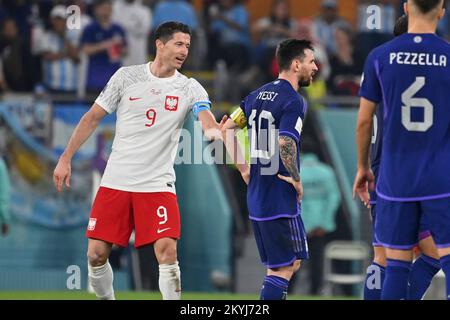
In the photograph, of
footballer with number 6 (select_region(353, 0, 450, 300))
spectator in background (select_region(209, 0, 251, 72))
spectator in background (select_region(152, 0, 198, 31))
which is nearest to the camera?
footballer with number 6 (select_region(353, 0, 450, 300))

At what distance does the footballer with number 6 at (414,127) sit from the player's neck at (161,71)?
8.40 ft

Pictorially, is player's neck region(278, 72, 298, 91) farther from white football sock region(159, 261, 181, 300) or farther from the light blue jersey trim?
white football sock region(159, 261, 181, 300)

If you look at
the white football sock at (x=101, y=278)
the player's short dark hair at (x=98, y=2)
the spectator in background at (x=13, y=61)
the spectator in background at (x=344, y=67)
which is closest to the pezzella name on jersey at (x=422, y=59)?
the white football sock at (x=101, y=278)

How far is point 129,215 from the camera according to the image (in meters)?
10.1

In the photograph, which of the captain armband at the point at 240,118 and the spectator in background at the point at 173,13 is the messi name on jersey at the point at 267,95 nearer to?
the captain armband at the point at 240,118

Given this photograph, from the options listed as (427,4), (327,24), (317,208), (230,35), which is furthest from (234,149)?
(327,24)

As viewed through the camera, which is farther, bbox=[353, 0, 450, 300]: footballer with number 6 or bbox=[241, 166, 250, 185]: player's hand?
bbox=[241, 166, 250, 185]: player's hand

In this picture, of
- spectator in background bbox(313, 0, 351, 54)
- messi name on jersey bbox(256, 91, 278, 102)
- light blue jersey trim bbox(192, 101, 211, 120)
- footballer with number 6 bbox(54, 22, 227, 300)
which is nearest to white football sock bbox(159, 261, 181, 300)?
footballer with number 6 bbox(54, 22, 227, 300)

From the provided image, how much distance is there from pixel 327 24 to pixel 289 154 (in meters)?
11.1

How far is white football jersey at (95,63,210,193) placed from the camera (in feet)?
33.1

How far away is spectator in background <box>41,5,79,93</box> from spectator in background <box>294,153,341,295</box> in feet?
12.5

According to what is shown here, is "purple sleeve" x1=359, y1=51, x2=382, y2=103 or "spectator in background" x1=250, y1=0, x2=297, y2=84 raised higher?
"purple sleeve" x1=359, y1=51, x2=382, y2=103

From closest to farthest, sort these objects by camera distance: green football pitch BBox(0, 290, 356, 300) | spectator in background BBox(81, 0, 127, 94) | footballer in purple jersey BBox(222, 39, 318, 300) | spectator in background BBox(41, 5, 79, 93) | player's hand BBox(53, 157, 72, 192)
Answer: player's hand BBox(53, 157, 72, 192) < footballer in purple jersey BBox(222, 39, 318, 300) < green football pitch BBox(0, 290, 356, 300) < spectator in background BBox(81, 0, 127, 94) < spectator in background BBox(41, 5, 79, 93)

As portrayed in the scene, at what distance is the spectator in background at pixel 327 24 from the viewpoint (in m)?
20.5
